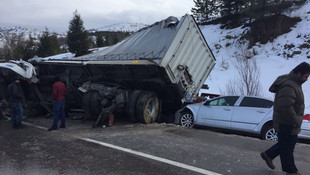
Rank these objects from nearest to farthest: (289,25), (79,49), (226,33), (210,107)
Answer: (210,107) < (289,25) < (226,33) < (79,49)

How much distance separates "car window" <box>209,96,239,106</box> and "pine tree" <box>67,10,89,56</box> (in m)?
29.1

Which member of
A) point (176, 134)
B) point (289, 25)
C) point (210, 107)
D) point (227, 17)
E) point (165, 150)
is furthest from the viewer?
point (227, 17)

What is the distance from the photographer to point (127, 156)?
4.47 metres

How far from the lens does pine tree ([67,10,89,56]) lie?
33.8m

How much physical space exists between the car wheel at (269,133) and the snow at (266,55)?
10602 millimetres

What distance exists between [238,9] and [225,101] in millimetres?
24841

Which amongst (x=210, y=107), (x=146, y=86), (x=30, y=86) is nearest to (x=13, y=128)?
(x=30, y=86)

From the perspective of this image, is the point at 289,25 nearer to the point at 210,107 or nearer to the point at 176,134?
the point at 210,107

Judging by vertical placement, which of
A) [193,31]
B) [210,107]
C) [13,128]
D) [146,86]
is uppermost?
[193,31]

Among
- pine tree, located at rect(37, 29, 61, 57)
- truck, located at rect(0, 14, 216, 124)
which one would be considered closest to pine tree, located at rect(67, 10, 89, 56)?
pine tree, located at rect(37, 29, 61, 57)

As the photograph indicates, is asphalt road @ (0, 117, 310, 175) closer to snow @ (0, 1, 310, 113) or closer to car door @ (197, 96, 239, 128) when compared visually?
car door @ (197, 96, 239, 128)

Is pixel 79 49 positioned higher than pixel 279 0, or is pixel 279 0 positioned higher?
pixel 279 0

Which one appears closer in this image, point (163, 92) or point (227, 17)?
point (163, 92)

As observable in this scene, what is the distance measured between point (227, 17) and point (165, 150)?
28.1 meters
